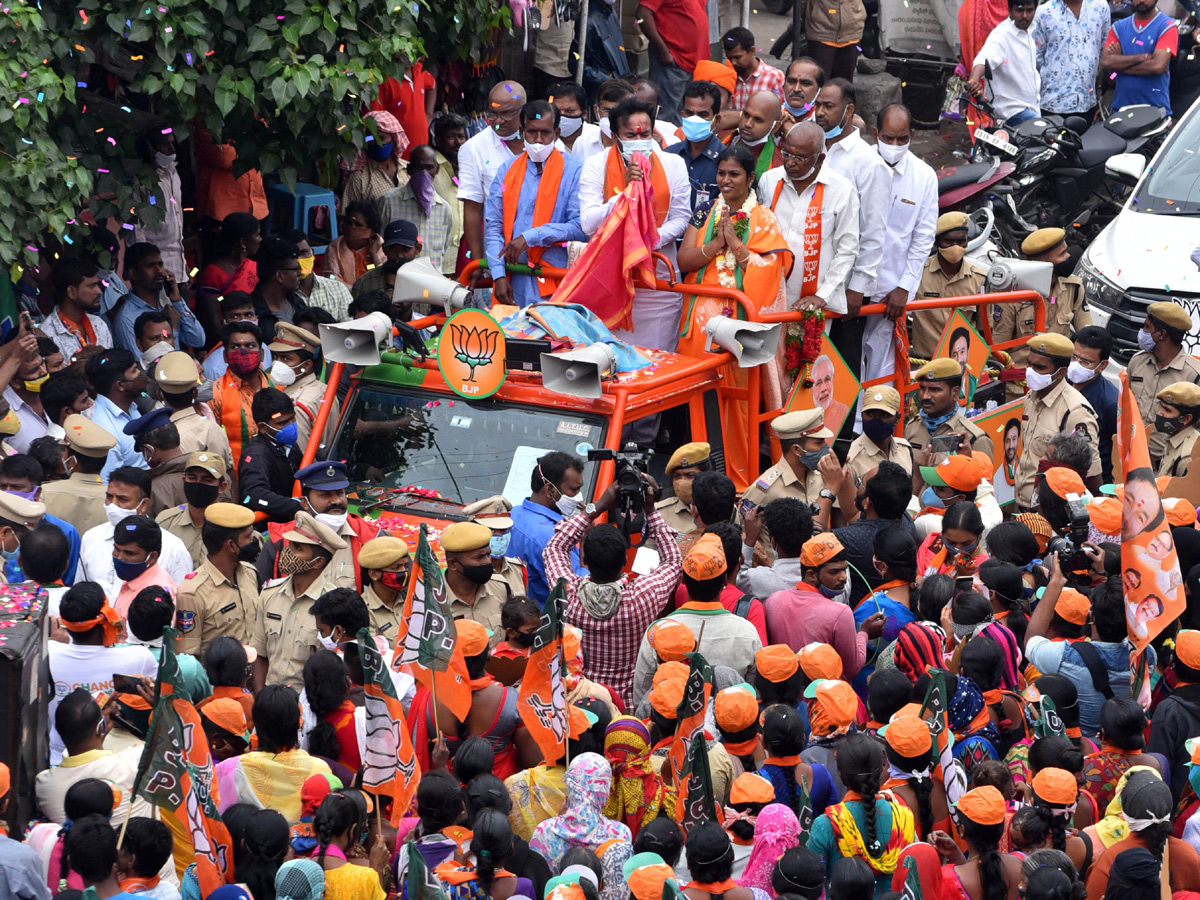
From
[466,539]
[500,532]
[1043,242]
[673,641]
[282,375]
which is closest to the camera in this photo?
[673,641]

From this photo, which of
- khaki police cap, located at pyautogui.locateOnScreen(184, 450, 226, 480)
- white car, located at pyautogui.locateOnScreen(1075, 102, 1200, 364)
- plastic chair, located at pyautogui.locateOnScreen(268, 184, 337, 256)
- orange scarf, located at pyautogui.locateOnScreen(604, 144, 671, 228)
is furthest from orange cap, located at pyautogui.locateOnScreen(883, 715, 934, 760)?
plastic chair, located at pyautogui.locateOnScreen(268, 184, 337, 256)

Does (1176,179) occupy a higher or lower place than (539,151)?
lower

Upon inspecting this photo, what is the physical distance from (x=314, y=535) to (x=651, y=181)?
3.55 metres

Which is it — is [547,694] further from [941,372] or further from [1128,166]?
[1128,166]

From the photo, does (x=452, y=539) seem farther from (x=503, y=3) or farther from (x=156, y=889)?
(x=503, y=3)

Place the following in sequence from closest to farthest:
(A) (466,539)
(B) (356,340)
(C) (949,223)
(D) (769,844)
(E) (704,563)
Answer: (D) (769,844) < (E) (704,563) < (A) (466,539) < (B) (356,340) < (C) (949,223)

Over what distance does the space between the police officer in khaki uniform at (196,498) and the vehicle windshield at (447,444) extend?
A: 2.29 feet

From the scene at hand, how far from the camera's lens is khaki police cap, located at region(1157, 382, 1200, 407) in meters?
8.66

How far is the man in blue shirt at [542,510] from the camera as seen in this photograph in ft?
25.0

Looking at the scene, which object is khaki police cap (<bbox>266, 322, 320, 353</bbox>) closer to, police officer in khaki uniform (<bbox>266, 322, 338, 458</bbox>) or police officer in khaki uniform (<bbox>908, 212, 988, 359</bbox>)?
police officer in khaki uniform (<bbox>266, 322, 338, 458</bbox>)

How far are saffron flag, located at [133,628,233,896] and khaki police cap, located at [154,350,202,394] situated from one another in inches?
138

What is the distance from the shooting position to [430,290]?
9000 millimetres

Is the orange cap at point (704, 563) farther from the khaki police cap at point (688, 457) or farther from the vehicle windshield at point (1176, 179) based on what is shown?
the vehicle windshield at point (1176, 179)

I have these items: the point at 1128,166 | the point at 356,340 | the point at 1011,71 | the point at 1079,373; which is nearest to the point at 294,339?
the point at 356,340
